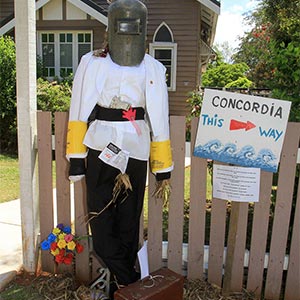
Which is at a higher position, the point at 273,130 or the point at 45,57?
the point at 45,57

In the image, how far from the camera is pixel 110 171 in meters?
2.23

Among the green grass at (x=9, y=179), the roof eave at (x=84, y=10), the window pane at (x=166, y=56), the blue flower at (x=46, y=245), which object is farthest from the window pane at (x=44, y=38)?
the blue flower at (x=46, y=245)

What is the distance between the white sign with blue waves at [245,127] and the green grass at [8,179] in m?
3.14

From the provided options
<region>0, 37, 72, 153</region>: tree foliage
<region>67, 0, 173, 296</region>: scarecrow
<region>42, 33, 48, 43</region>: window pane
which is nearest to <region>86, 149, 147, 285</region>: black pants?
<region>67, 0, 173, 296</region>: scarecrow

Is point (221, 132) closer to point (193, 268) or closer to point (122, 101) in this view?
point (122, 101)

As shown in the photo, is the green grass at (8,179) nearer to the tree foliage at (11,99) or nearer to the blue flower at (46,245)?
the tree foliage at (11,99)

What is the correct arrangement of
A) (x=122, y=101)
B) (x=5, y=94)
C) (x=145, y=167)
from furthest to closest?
(x=5, y=94) → (x=145, y=167) → (x=122, y=101)

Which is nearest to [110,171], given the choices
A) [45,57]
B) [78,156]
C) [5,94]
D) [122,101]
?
[78,156]

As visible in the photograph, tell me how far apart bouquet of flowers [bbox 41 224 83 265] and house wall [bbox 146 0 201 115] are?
8.75 m

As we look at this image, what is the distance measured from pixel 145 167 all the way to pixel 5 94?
20.4 feet

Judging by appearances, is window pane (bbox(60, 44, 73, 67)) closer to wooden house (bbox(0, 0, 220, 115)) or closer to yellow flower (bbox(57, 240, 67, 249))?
wooden house (bbox(0, 0, 220, 115))

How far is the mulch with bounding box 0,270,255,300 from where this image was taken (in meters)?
2.53

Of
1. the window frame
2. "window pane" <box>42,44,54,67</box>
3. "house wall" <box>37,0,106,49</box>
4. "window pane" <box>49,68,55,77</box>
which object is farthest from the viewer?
"window pane" <box>49,68,55,77</box>

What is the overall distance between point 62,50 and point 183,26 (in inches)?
144
